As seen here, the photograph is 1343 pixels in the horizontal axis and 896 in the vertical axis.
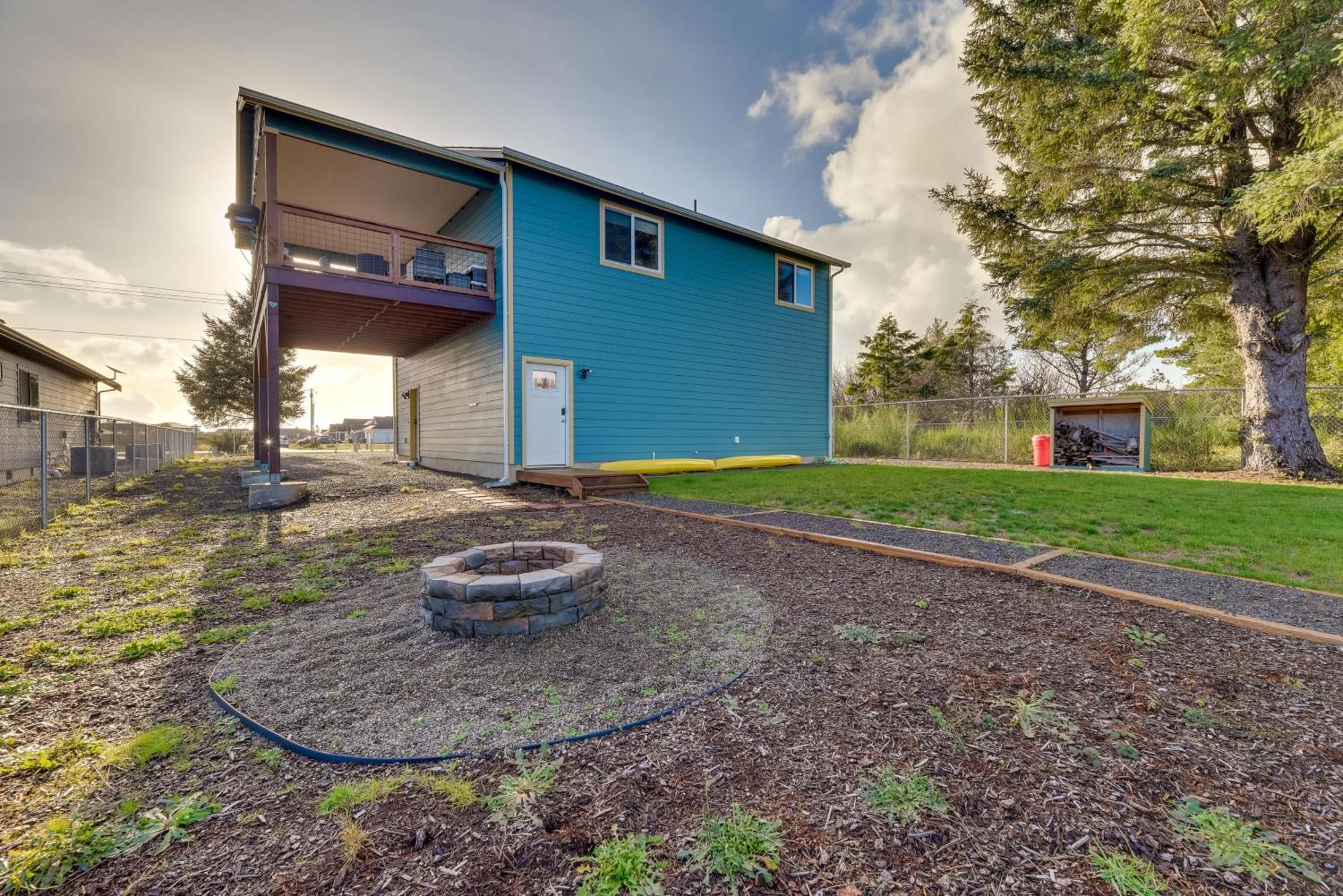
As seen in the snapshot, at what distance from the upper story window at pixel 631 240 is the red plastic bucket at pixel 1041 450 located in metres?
9.58

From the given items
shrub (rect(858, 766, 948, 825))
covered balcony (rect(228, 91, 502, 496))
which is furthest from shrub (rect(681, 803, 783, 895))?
covered balcony (rect(228, 91, 502, 496))

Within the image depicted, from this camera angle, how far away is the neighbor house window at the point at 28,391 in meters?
11.4

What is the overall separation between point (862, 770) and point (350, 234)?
12.6 meters

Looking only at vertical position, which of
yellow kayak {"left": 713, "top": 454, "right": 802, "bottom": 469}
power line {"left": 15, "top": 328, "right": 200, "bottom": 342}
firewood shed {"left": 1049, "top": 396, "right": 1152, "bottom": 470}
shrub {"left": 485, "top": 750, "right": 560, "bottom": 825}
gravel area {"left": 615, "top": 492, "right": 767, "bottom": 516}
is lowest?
shrub {"left": 485, "top": 750, "right": 560, "bottom": 825}

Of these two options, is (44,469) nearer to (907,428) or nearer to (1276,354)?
(907,428)

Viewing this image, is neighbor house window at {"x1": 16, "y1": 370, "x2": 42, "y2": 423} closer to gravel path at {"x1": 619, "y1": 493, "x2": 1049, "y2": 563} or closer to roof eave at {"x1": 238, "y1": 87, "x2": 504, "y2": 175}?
roof eave at {"x1": 238, "y1": 87, "x2": 504, "y2": 175}

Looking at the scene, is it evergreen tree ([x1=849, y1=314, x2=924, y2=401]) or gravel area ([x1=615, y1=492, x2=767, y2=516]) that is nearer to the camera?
gravel area ([x1=615, y1=492, x2=767, y2=516])

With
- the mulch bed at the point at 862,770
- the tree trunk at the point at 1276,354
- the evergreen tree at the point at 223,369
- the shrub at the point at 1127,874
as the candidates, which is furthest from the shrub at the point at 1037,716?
the evergreen tree at the point at 223,369

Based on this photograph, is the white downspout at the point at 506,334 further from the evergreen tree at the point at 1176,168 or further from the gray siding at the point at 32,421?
the evergreen tree at the point at 1176,168

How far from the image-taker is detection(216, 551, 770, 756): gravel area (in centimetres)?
186

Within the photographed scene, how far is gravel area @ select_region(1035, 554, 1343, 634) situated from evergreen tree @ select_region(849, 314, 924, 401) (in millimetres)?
21344

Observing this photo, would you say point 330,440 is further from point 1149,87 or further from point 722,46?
point 1149,87

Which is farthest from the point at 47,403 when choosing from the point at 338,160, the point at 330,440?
the point at 330,440

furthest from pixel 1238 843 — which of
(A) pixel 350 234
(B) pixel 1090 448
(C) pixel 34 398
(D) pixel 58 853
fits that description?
(C) pixel 34 398
